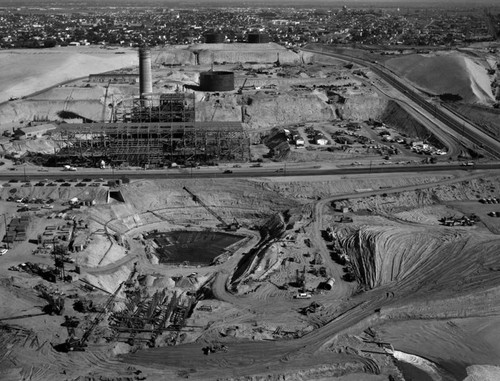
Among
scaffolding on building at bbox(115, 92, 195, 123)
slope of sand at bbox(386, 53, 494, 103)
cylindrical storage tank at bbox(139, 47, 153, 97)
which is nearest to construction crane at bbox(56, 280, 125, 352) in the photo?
scaffolding on building at bbox(115, 92, 195, 123)

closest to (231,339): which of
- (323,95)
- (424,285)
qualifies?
(424,285)

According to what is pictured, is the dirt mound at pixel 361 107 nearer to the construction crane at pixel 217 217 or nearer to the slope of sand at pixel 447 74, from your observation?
the slope of sand at pixel 447 74

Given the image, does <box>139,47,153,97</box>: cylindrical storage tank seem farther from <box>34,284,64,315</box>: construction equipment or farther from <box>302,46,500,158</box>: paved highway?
<box>34,284,64,315</box>: construction equipment

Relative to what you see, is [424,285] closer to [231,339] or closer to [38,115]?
[231,339]

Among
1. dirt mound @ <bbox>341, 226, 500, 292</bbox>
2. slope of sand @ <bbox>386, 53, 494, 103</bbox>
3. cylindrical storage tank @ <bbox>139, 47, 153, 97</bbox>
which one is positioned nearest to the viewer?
dirt mound @ <bbox>341, 226, 500, 292</bbox>

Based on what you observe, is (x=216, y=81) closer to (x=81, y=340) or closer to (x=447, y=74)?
(x=447, y=74)

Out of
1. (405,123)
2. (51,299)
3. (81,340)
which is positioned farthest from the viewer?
(405,123)

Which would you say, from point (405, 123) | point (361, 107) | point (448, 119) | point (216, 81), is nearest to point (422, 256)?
point (405, 123)
